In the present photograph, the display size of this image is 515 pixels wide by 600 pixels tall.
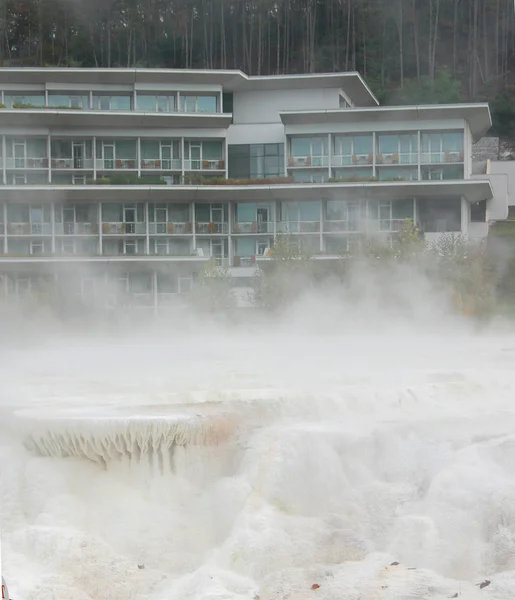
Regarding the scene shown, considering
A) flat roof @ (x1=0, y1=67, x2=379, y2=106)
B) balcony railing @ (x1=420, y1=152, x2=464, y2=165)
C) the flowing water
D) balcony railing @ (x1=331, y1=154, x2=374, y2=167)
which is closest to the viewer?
the flowing water

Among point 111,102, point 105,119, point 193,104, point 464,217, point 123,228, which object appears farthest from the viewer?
point 111,102

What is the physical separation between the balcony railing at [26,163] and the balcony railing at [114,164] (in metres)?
1.91

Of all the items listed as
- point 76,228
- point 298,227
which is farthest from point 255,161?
point 76,228

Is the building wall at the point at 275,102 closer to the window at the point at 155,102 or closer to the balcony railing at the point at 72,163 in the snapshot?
the window at the point at 155,102

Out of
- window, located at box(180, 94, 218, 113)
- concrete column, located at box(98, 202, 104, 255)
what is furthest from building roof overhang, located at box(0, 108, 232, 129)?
concrete column, located at box(98, 202, 104, 255)

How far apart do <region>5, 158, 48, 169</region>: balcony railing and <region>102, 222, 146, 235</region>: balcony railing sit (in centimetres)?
317

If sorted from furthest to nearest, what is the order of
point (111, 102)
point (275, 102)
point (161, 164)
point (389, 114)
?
point (275, 102) < point (111, 102) < point (161, 164) < point (389, 114)

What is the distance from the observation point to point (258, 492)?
34.6 feet

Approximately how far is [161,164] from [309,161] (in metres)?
5.36

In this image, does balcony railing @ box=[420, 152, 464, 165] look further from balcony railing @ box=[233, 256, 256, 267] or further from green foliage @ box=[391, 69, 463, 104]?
green foliage @ box=[391, 69, 463, 104]

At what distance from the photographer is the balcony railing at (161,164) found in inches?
1428

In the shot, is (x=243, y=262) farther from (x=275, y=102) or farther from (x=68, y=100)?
(x=68, y=100)

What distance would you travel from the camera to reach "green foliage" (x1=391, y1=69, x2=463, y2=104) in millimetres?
48566

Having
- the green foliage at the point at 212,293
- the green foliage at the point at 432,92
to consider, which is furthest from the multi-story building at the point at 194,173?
the green foliage at the point at 432,92
